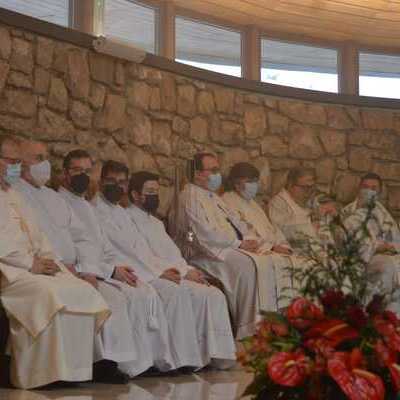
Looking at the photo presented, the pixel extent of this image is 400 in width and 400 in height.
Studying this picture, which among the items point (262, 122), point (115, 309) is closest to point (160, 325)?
point (115, 309)

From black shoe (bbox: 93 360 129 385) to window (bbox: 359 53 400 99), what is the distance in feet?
20.1

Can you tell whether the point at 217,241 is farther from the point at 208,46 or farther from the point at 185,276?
the point at 208,46

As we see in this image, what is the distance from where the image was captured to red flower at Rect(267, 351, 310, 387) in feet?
7.71

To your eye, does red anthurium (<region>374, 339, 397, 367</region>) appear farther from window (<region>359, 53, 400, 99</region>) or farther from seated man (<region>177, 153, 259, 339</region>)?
window (<region>359, 53, 400, 99</region>)

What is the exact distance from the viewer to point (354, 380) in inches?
91.8

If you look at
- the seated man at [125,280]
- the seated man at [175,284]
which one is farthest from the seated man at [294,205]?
the seated man at [125,280]

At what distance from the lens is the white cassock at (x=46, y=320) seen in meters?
6.12

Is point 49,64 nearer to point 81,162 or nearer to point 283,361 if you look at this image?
point 81,162

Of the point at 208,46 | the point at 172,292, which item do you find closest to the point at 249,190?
the point at 208,46

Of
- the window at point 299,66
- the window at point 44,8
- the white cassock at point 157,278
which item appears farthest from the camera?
the window at point 299,66

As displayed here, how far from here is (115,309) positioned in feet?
22.9

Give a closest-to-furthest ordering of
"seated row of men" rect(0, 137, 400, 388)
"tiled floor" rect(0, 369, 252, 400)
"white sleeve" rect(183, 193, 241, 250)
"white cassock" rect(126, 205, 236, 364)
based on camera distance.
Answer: "tiled floor" rect(0, 369, 252, 400) < "seated row of men" rect(0, 137, 400, 388) < "white cassock" rect(126, 205, 236, 364) < "white sleeve" rect(183, 193, 241, 250)

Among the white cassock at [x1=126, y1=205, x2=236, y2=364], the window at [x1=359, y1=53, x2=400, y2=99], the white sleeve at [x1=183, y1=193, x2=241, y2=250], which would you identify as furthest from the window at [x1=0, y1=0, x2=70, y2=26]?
Result: the window at [x1=359, y1=53, x2=400, y2=99]

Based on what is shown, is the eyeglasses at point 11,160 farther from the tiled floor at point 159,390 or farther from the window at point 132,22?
the window at point 132,22
